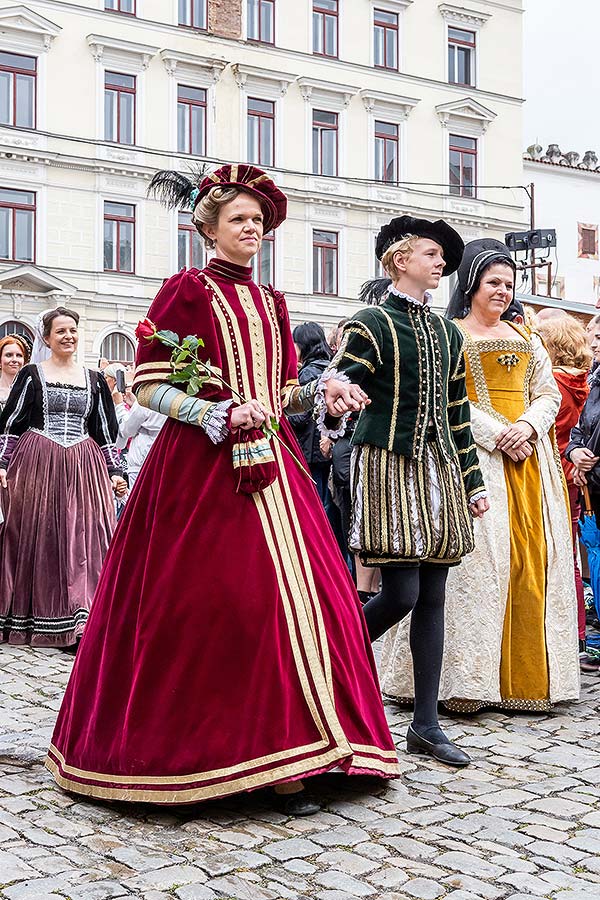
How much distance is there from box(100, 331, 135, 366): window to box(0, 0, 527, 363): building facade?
3cm

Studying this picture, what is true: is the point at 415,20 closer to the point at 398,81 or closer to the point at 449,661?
the point at 398,81

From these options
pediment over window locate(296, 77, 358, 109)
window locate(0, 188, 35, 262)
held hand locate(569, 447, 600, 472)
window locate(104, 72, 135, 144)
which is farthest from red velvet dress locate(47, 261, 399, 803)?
pediment over window locate(296, 77, 358, 109)

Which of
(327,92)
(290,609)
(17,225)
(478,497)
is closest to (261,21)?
(327,92)

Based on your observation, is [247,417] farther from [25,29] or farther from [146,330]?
[25,29]

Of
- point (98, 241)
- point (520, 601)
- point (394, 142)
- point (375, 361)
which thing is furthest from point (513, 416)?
point (394, 142)

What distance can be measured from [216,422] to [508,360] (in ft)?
6.57

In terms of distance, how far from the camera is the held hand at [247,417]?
347 centimetres

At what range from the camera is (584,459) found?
570cm

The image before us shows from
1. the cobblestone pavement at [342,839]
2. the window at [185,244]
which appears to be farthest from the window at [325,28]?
the cobblestone pavement at [342,839]

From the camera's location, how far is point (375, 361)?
4.14 m

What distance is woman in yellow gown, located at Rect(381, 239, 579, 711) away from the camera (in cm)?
486

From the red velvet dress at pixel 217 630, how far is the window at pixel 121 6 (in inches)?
937

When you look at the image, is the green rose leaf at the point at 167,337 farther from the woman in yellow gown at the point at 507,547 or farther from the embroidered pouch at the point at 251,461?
Answer: the woman in yellow gown at the point at 507,547

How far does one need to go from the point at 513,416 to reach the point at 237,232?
185 centimetres
